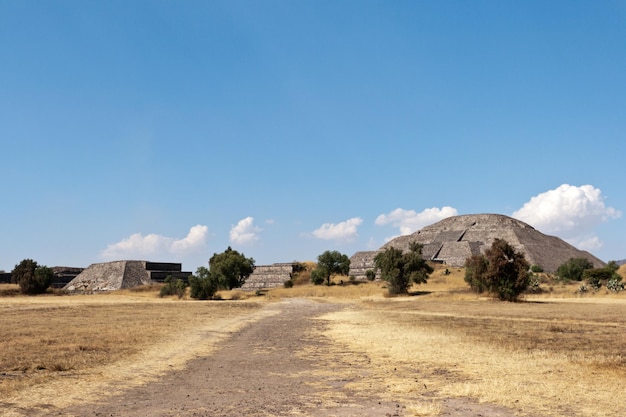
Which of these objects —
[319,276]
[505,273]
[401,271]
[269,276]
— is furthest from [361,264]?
[505,273]

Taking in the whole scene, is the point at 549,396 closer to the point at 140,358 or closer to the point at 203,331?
the point at 140,358

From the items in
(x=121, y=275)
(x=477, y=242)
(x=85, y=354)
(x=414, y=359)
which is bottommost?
(x=414, y=359)

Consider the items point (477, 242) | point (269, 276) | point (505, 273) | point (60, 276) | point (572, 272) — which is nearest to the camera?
point (505, 273)

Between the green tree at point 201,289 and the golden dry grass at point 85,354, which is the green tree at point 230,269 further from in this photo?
the golden dry grass at point 85,354

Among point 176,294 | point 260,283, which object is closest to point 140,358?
point 176,294

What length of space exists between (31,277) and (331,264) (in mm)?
56231

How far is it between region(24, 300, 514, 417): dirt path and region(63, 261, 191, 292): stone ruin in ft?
344

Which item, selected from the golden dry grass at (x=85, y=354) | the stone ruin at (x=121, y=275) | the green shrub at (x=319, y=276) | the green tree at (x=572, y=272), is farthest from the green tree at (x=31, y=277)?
the green tree at (x=572, y=272)

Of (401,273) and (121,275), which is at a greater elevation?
(121,275)

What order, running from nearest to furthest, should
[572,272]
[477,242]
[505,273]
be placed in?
[505,273] → [572,272] → [477,242]

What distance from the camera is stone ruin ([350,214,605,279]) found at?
13800 centimetres

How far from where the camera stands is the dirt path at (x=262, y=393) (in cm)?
1038

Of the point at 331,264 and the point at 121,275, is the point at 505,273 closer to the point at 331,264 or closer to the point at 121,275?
the point at 331,264

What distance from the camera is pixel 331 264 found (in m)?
113
